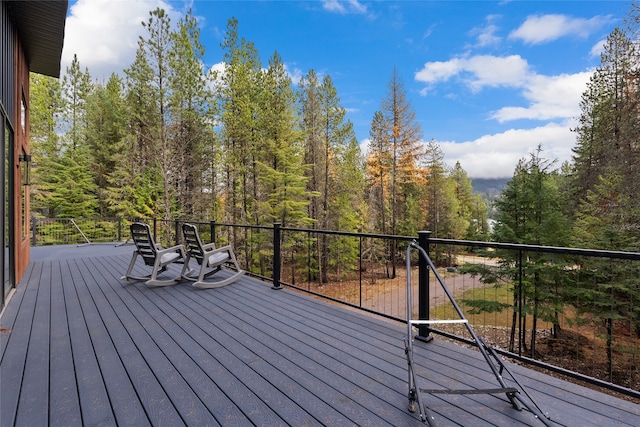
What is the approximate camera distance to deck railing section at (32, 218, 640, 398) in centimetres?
330

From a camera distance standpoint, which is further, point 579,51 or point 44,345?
point 579,51

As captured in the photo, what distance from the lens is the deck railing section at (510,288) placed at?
10.8ft

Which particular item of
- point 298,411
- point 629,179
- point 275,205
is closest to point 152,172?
point 275,205

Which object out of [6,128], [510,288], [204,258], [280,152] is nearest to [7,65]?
[6,128]

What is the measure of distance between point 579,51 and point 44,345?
20.5 m

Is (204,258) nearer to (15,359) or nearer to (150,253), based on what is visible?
(150,253)

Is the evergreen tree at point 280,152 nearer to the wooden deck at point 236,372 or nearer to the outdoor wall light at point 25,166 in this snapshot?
the outdoor wall light at point 25,166

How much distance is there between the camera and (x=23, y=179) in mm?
5605

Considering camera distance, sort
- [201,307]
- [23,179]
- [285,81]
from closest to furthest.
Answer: [201,307] → [23,179] → [285,81]

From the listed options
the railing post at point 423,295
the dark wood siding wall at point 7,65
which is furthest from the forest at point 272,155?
the dark wood siding wall at point 7,65

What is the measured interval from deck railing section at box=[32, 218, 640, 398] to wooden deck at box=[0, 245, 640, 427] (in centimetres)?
34

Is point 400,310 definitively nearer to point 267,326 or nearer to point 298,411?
point 267,326

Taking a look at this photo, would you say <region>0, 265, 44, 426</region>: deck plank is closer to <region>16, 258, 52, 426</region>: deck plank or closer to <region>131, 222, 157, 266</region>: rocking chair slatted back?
<region>16, 258, 52, 426</region>: deck plank

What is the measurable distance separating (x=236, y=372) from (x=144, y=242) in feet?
11.0
